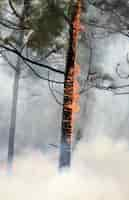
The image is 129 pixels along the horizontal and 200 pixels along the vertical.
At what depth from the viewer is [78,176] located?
1.32 meters

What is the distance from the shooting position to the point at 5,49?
4.30 ft

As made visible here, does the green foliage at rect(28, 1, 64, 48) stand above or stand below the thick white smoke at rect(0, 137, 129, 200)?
above

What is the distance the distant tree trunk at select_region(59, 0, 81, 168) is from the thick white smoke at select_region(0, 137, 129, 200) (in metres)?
0.03

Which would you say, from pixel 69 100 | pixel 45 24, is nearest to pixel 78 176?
pixel 69 100

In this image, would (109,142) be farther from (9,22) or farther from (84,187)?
(9,22)

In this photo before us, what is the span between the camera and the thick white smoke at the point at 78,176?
1.30 metres

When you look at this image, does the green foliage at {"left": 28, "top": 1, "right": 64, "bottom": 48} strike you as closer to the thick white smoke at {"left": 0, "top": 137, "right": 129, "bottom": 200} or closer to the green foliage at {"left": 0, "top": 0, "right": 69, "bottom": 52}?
the green foliage at {"left": 0, "top": 0, "right": 69, "bottom": 52}

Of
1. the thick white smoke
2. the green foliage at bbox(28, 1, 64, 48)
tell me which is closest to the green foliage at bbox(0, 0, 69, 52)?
the green foliage at bbox(28, 1, 64, 48)

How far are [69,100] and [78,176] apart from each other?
0.31m

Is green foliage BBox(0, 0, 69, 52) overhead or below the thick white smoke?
overhead

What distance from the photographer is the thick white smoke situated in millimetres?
1303

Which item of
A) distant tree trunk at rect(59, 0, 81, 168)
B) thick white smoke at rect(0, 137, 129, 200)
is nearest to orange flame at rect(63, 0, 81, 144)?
distant tree trunk at rect(59, 0, 81, 168)

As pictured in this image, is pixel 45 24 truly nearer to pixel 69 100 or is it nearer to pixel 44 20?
pixel 44 20

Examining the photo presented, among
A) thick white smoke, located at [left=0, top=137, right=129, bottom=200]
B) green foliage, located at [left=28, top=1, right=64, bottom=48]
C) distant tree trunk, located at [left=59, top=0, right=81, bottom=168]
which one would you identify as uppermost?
green foliage, located at [left=28, top=1, right=64, bottom=48]
